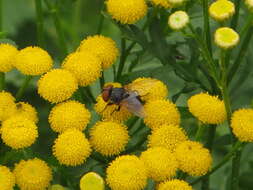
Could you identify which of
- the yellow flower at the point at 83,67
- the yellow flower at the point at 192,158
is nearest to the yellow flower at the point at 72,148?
the yellow flower at the point at 83,67

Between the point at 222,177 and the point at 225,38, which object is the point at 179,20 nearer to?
the point at 225,38

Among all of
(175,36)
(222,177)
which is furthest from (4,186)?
(222,177)

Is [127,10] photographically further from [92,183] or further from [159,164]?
[92,183]

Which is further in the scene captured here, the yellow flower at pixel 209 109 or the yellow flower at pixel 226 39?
→ the yellow flower at pixel 209 109

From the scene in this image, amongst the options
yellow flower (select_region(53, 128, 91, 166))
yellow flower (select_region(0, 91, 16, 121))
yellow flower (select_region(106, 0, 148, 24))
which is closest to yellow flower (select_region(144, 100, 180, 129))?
yellow flower (select_region(53, 128, 91, 166))

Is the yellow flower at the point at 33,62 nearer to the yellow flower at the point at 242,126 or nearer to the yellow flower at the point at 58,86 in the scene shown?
the yellow flower at the point at 58,86

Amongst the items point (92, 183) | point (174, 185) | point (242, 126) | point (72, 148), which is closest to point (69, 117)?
point (72, 148)

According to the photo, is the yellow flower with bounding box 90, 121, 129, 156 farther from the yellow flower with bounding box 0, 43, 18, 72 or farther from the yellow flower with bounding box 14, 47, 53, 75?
the yellow flower with bounding box 0, 43, 18, 72
